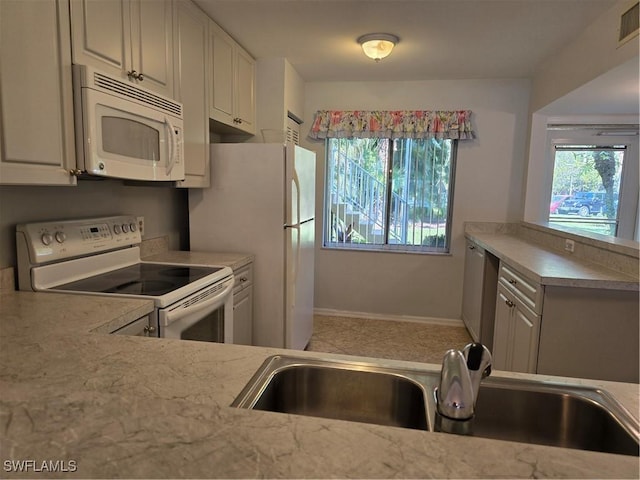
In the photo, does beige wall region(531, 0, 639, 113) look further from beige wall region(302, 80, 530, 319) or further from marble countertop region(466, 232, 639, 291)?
marble countertop region(466, 232, 639, 291)

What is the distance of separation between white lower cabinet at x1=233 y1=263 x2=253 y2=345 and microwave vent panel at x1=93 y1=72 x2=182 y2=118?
97cm

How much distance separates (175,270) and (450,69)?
2807 mm

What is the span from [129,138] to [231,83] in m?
1.33

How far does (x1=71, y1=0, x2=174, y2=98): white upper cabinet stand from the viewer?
1521 mm

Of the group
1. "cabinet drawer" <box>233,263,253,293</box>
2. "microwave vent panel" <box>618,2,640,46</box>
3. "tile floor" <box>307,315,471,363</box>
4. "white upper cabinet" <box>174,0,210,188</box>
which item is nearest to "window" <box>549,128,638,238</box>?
"tile floor" <box>307,315,471,363</box>

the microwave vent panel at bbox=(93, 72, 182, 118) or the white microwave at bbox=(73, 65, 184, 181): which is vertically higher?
the microwave vent panel at bbox=(93, 72, 182, 118)

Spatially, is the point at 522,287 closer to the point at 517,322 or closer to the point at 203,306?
the point at 517,322

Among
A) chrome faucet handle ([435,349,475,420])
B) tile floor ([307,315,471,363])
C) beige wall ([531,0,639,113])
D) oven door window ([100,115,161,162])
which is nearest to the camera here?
chrome faucet handle ([435,349,475,420])

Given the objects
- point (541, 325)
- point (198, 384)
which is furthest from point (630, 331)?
Result: point (198, 384)

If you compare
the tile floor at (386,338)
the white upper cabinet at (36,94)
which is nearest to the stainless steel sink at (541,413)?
the white upper cabinet at (36,94)

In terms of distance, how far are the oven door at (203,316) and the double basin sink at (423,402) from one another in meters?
0.78

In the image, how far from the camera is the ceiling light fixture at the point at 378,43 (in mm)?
2711

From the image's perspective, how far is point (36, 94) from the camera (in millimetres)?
1351

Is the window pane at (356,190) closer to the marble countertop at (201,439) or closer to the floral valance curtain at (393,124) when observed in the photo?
the floral valance curtain at (393,124)
